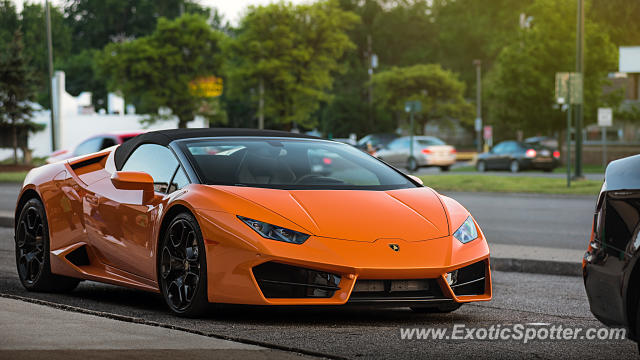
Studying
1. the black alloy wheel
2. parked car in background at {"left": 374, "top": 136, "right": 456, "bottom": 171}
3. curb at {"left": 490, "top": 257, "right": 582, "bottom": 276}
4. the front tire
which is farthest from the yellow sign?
the front tire

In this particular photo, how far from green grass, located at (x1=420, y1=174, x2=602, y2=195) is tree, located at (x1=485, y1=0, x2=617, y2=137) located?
19.7 metres

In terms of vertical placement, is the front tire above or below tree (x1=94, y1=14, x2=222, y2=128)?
below

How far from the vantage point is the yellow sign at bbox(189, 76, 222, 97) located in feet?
161

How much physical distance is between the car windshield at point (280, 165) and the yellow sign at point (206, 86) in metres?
42.1

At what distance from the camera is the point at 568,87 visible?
2661 centimetres

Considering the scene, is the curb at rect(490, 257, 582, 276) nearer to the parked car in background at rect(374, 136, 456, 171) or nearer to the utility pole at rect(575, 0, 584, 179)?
the utility pole at rect(575, 0, 584, 179)

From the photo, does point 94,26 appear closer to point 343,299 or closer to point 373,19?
point 373,19

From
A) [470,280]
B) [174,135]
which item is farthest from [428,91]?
[470,280]

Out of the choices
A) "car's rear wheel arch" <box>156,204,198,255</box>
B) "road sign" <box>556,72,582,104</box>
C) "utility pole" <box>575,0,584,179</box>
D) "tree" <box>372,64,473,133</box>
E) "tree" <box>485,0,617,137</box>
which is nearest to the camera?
"car's rear wheel arch" <box>156,204,198,255</box>

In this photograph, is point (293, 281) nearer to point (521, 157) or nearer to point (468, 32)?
point (521, 157)

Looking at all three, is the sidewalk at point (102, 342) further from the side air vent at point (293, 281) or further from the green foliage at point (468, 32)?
the green foliage at point (468, 32)

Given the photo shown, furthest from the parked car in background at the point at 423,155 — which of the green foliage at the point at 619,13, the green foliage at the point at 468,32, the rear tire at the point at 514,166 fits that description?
the green foliage at the point at 468,32

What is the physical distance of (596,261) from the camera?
4824 mm

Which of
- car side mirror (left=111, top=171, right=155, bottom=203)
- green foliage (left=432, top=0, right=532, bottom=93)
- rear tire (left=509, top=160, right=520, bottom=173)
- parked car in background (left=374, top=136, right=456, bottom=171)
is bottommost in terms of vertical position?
rear tire (left=509, top=160, right=520, bottom=173)
